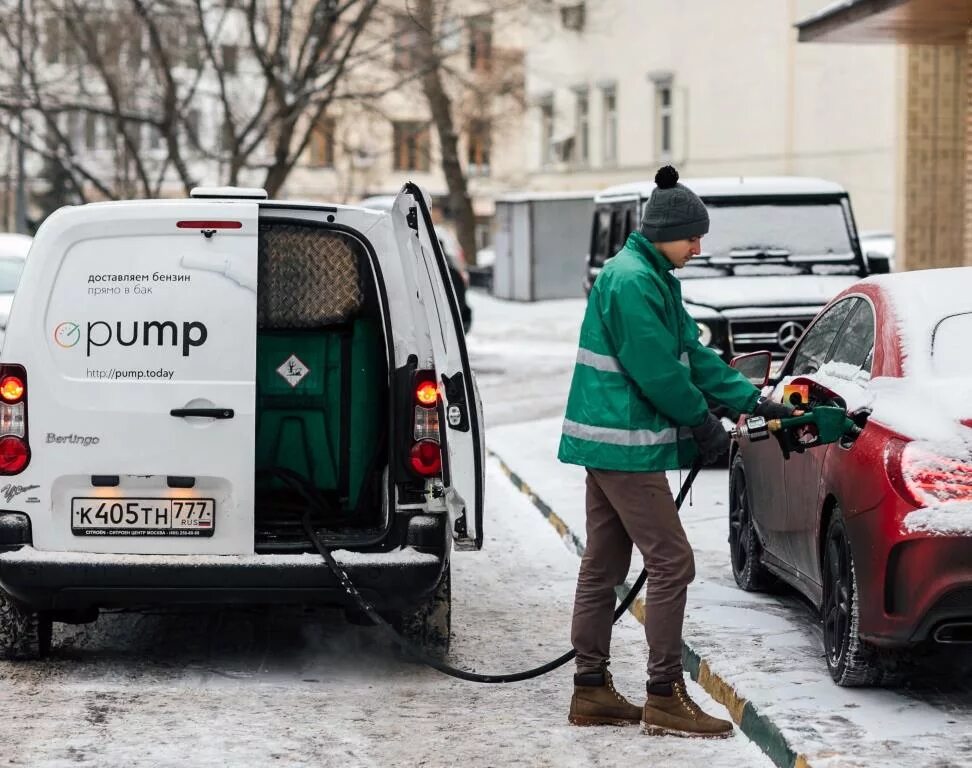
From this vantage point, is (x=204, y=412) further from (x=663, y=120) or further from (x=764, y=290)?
(x=663, y=120)

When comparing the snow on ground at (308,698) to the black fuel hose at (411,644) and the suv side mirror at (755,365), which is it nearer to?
the black fuel hose at (411,644)

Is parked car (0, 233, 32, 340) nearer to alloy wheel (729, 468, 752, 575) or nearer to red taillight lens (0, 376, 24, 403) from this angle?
alloy wheel (729, 468, 752, 575)

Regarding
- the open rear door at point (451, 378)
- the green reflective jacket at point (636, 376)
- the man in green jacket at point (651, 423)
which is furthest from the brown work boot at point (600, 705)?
the open rear door at point (451, 378)

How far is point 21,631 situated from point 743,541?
10.8 feet

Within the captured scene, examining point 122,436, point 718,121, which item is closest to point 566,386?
point 122,436

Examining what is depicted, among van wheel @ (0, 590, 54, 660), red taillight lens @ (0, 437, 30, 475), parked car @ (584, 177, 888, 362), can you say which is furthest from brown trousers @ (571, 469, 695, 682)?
parked car @ (584, 177, 888, 362)

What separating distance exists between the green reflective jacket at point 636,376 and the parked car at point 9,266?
11091mm

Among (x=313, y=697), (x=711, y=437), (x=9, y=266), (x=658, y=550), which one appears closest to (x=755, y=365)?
(x=711, y=437)

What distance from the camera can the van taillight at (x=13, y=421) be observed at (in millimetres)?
6734

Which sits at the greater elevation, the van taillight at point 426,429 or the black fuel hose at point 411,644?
the van taillight at point 426,429

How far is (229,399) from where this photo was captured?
6746 mm

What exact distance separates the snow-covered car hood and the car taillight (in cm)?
750

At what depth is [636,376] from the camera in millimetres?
5887

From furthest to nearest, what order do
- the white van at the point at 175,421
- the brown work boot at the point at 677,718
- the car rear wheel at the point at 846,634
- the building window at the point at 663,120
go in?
1. the building window at the point at 663,120
2. the white van at the point at 175,421
3. the car rear wheel at the point at 846,634
4. the brown work boot at the point at 677,718
